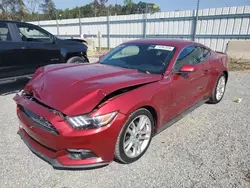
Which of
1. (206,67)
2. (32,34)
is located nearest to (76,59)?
(32,34)

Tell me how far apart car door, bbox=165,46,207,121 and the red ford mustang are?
0.02 m

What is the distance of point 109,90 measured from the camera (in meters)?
2.29

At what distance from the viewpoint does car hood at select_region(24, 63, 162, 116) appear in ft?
7.10

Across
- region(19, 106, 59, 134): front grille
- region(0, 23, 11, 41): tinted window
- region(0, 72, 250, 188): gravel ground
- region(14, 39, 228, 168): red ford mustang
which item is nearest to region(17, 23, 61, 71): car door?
region(0, 23, 11, 41): tinted window

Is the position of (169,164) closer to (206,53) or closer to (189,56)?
(189,56)

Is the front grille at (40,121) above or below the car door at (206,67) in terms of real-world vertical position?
below

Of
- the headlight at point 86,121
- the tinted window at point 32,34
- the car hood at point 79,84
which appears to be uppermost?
the tinted window at point 32,34

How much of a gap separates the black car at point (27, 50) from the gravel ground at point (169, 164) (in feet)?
5.87

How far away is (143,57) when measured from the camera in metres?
3.45

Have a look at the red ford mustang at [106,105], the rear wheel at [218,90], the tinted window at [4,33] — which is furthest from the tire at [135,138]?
the tinted window at [4,33]

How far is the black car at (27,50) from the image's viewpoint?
4938 mm

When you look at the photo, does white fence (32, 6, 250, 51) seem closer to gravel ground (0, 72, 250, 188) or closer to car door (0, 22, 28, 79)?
gravel ground (0, 72, 250, 188)

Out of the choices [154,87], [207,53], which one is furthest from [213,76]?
[154,87]

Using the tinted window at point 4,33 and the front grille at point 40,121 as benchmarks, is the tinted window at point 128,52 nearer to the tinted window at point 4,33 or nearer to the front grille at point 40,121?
the front grille at point 40,121
